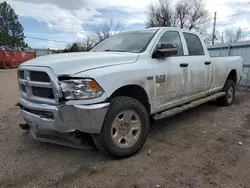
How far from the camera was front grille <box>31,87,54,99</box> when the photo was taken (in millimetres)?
3115

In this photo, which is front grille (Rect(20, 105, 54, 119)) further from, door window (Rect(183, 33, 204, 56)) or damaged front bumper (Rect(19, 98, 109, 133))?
door window (Rect(183, 33, 204, 56))

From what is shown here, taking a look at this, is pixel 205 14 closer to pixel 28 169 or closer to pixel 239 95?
pixel 239 95

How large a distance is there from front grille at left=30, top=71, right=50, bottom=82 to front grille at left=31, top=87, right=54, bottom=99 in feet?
0.39

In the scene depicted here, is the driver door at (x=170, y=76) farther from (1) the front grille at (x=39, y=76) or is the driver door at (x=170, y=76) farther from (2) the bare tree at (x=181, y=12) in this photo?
(2) the bare tree at (x=181, y=12)

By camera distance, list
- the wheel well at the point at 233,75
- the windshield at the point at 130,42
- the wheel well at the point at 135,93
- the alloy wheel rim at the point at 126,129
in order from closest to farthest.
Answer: the alloy wheel rim at the point at 126,129
the wheel well at the point at 135,93
the windshield at the point at 130,42
the wheel well at the point at 233,75

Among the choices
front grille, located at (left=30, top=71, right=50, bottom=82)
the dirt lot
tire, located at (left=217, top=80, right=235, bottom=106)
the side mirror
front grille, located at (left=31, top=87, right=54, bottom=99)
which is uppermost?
the side mirror

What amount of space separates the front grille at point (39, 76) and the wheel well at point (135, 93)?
3.24 feet

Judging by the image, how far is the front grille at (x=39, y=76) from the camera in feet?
10.2

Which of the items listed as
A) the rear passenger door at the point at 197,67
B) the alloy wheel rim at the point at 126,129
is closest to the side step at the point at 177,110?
the rear passenger door at the point at 197,67

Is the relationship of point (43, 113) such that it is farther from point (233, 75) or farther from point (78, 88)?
point (233, 75)

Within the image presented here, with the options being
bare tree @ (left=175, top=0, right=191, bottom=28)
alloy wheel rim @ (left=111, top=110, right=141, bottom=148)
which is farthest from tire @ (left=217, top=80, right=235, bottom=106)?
bare tree @ (left=175, top=0, right=191, bottom=28)

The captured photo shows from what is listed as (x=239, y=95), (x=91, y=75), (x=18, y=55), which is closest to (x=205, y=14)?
(x=18, y=55)

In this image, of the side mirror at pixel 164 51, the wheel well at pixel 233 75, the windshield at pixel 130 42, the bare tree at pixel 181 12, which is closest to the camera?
the side mirror at pixel 164 51

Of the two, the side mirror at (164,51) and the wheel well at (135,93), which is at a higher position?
the side mirror at (164,51)
